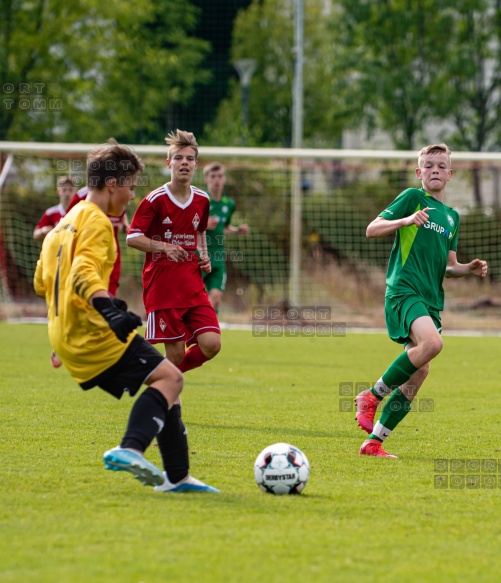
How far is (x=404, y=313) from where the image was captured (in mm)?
6539

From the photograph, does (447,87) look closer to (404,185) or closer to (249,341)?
(404,185)

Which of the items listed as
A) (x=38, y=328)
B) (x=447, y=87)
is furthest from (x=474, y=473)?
(x=447, y=87)

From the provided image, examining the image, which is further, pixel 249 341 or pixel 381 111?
pixel 381 111

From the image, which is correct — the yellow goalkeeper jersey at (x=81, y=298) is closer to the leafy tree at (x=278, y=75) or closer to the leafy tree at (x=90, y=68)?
the leafy tree at (x=90, y=68)

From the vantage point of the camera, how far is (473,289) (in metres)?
20.7

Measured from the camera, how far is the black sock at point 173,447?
5.16 meters

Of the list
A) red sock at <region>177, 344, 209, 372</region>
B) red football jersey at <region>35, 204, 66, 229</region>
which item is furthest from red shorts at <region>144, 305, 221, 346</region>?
red football jersey at <region>35, 204, 66, 229</region>

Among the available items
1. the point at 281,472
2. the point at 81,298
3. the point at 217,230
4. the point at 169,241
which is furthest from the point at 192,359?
the point at 217,230

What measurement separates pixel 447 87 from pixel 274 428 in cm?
2162

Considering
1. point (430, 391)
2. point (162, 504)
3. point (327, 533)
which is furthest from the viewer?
point (430, 391)

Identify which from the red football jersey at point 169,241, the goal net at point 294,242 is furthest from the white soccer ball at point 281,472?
the goal net at point 294,242

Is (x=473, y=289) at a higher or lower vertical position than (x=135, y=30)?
lower

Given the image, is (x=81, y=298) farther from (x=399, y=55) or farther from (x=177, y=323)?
(x=399, y=55)

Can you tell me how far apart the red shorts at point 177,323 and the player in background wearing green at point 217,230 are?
4.28m
